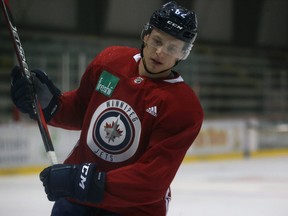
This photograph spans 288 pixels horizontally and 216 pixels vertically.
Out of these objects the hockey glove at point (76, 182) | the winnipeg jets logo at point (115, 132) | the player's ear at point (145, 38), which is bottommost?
the hockey glove at point (76, 182)

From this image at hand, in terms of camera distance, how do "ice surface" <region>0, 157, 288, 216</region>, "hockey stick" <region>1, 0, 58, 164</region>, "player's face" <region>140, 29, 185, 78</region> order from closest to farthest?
"player's face" <region>140, 29, 185, 78</region> < "hockey stick" <region>1, 0, 58, 164</region> < "ice surface" <region>0, 157, 288, 216</region>

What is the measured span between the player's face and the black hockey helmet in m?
0.02

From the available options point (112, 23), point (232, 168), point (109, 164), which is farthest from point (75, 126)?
point (112, 23)

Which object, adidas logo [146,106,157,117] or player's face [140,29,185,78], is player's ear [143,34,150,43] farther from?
adidas logo [146,106,157,117]

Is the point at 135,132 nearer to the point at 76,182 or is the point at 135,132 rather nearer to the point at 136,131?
the point at 136,131

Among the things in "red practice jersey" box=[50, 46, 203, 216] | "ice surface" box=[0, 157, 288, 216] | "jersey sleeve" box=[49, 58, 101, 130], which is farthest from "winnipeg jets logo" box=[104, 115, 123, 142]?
"ice surface" box=[0, 157, 288, 216]

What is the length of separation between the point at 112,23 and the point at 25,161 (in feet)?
9.74

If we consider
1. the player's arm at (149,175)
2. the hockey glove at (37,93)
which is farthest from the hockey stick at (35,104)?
the player's arm at (149,175)

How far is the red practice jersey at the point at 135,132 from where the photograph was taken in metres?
1.36

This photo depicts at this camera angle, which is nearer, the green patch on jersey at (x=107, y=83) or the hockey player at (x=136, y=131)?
the hockey player at (x=136, y=131)

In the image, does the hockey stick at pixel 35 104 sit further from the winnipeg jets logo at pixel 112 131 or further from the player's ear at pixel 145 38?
the player's ear at pixel 145 38

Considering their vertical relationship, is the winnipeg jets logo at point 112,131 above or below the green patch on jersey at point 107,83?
below

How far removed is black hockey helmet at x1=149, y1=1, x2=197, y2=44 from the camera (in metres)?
1.42

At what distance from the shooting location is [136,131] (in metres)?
1.44
